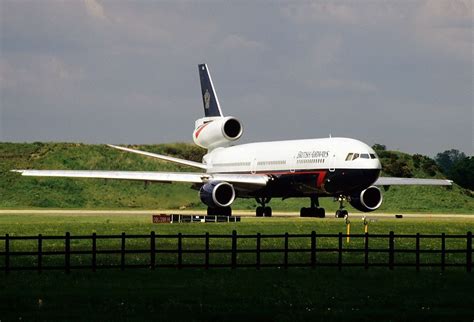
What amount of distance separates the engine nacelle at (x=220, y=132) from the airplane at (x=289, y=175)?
2210mm

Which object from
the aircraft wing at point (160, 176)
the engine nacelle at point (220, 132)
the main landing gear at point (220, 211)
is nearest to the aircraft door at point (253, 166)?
the aircraft wing at point (160, 176)

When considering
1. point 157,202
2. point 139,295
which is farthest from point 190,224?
point 157,202

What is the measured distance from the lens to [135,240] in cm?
5772

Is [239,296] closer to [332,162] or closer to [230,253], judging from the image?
[230,253]

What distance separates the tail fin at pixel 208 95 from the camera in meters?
106

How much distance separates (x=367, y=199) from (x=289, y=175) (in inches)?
232

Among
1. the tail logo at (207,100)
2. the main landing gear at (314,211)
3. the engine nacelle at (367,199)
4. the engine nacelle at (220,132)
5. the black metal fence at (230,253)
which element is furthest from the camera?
the tail logo at (207,100)

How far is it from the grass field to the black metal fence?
0.48 metres

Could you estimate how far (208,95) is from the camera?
10794 cm

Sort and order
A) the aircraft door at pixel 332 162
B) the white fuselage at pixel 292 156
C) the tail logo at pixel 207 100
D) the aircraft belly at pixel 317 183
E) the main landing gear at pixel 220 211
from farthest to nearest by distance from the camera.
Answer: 1. the tail logo at pixel 207 100
2. the main landing gear at pixel 220 211
3. the aircraft door at pixel 332 162
4. the white fuselage at pixel 292 156
5. the aircraft belly at pixel 317 183

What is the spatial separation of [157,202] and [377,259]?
84636mm

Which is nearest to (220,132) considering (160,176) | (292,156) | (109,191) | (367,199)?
(160,176)

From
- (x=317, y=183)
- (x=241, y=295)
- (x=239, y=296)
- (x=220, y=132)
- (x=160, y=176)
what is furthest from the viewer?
(x=220, y=132)

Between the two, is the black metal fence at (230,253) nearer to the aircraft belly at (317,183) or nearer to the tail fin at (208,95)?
Answer: the aircraft belly at (317,183)
